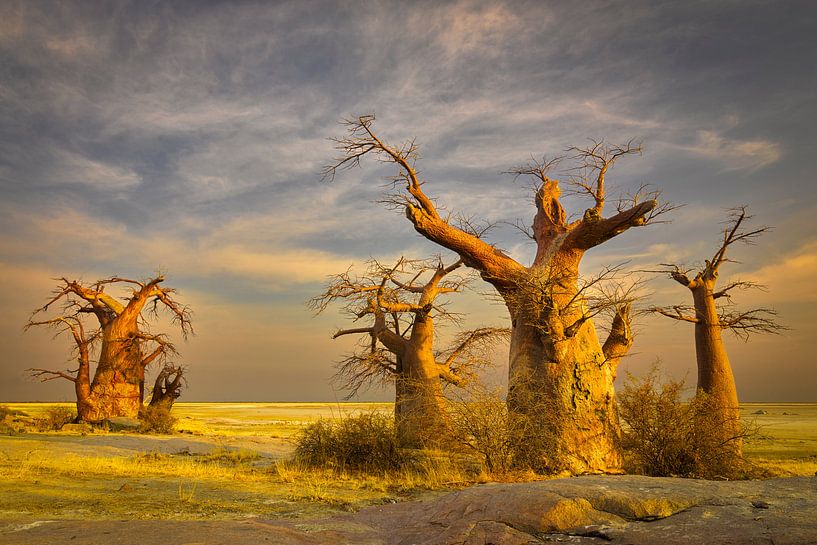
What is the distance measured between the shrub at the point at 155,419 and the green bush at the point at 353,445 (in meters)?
11.1

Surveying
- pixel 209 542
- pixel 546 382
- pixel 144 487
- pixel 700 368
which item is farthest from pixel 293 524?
pixel 700 368

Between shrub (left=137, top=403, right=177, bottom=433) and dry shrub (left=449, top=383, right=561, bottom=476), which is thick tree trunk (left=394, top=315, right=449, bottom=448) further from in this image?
shrub (left=137, top=403, right=177, bottom=433)

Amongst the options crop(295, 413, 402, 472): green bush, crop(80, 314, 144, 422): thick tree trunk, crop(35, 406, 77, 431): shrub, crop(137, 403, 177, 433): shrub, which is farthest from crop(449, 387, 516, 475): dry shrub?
crop(35, 406, 77, 431): shrub

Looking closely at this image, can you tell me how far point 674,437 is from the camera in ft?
31.0

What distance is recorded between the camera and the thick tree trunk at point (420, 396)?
11258 millimetres

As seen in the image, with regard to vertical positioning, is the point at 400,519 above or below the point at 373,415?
below

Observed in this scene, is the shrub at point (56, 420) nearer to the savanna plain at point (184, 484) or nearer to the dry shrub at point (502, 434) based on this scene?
the savanna plain at point (184, 484)

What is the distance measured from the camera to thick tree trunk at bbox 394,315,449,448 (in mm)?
11258

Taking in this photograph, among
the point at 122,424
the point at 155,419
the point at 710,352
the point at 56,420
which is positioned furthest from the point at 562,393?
the point at 56,420

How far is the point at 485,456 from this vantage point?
31.9 feet

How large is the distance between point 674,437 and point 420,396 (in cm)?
499

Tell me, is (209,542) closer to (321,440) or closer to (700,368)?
(321,440)

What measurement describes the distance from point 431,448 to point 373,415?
1.36m

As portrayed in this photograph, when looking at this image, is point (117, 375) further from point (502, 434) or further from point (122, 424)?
point (502, 434)
